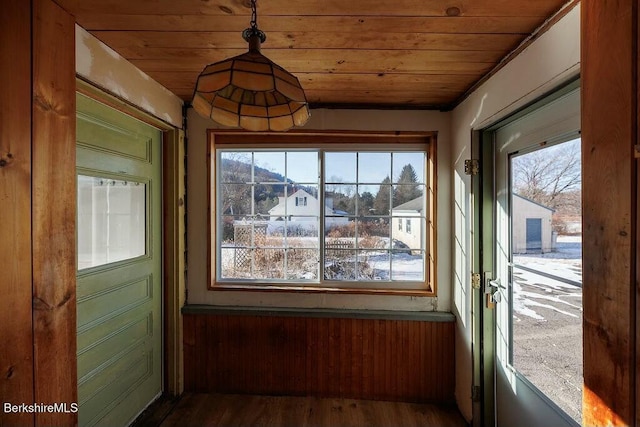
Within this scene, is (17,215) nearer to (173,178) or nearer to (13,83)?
(13,83)

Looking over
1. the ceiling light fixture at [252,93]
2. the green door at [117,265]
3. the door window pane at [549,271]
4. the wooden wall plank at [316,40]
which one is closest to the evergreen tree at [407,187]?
the door window pane at [549,271]

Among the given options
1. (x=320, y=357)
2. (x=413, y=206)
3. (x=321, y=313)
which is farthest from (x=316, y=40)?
(x=320, y=357)

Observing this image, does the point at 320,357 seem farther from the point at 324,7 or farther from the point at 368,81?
the point at 324,7

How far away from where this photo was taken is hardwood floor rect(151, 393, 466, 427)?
1.91 meters

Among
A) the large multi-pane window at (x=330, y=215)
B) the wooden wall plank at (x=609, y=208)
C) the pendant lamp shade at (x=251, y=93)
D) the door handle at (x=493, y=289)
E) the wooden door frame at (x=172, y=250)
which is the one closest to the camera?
the wooden wall plank at (x=609, y=208)

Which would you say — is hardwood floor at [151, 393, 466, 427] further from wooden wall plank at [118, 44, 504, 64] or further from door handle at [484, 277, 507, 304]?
wooden wall plank at [118, 44, 504, 64]

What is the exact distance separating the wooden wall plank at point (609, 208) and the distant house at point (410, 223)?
1.38 meters

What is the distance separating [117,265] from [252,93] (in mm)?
1320

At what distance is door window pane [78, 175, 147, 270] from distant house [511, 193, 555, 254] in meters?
2.26

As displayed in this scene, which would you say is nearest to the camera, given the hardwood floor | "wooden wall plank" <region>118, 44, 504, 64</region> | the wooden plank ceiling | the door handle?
the wooden plank ceiling

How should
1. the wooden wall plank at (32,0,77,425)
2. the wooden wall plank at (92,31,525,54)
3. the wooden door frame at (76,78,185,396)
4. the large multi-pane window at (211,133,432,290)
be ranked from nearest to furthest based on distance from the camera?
the wooden wall plank at (32,0,77,425)
the wooden wall plank at (92,31,525,54)
the wooden door frame at (76,78,185,396)
the large multi-pane window at (211,133,432,290)

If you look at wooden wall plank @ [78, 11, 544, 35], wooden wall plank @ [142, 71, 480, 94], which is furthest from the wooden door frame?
wooden wall plank @ [78, 11, 544, 35]

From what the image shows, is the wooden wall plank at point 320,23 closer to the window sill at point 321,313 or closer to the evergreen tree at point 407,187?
the evergreen tree at point 407,187

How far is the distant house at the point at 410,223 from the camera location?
2.25m
